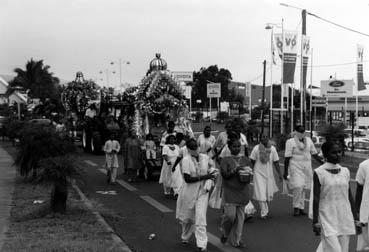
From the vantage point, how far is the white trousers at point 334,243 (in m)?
6.08

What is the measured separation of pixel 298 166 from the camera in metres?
11.0

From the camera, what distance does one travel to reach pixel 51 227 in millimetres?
9211

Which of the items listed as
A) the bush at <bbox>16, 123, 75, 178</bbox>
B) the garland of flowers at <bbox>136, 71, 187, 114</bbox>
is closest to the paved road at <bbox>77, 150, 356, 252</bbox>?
the bush at <bbox>16, 123, 75, 178</bbox>

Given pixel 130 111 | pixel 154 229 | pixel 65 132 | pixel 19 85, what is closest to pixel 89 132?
pixel 130 111

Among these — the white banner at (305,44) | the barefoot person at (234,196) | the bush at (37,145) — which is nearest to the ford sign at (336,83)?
the white banner at (305,44)

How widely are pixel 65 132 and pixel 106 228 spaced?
581 centimetres

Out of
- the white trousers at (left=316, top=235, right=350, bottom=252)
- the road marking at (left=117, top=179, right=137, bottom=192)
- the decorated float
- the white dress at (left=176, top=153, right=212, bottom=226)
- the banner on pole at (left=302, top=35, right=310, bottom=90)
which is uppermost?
the banner on pole at (left=302, top=35, right=310, bottom=90)

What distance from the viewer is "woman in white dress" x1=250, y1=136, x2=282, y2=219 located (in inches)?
418

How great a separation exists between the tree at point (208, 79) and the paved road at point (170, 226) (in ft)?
327

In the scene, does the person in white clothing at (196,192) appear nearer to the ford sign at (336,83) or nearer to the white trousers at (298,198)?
Result: the white trousers at (298,198)

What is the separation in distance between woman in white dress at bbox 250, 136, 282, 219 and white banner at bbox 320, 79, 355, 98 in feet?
111

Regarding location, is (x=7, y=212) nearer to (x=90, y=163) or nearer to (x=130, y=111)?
(x=90, y=163)

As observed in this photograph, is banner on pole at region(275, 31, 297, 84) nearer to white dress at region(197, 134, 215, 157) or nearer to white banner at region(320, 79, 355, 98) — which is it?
white banner at region(320, 79, 355, 98)

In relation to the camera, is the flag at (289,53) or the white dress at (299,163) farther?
the flag at (289,53)
